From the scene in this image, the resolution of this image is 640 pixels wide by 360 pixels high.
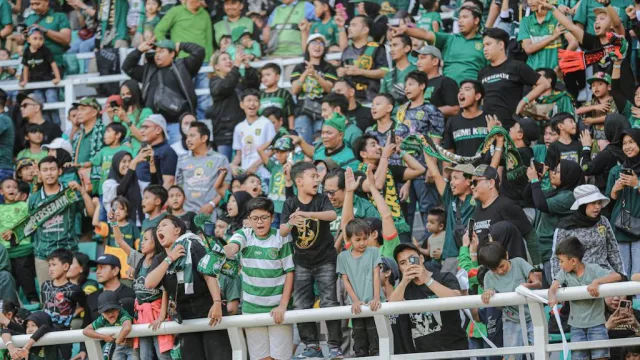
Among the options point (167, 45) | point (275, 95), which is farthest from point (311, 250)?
point (167, 45)

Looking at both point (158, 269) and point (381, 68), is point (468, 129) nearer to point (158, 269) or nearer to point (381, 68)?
point (381, 68)

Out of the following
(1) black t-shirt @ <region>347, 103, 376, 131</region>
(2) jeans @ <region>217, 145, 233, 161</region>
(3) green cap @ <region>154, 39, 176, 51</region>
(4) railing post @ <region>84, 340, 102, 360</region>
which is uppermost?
(3) green cap @ <region>154, 39, 176, 51</region>

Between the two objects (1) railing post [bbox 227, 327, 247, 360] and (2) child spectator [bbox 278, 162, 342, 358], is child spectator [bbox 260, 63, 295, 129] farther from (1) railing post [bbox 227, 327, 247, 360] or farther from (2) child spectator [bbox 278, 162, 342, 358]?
(1) railing post [bbox 227, 327, 247, 360]

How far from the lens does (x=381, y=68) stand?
1594 centimetres

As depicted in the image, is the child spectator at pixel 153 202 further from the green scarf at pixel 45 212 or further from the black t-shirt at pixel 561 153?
the black t-shirt at pixel 561 153

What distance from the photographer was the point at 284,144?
1407cm

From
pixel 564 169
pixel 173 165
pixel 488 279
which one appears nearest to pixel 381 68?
pixel 173 165

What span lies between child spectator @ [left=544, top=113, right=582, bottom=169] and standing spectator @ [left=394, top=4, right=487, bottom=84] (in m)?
2.17

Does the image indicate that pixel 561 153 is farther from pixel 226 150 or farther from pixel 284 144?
pixel 226 150

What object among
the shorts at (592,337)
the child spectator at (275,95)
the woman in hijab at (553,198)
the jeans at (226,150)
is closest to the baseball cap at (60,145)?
the jeans at (226,150)

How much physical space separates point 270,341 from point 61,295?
2.94 m

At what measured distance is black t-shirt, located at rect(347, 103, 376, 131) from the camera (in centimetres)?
1492

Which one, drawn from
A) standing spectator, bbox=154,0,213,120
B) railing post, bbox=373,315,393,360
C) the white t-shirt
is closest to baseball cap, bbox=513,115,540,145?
the white t-shirt

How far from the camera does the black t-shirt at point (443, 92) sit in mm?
14555
